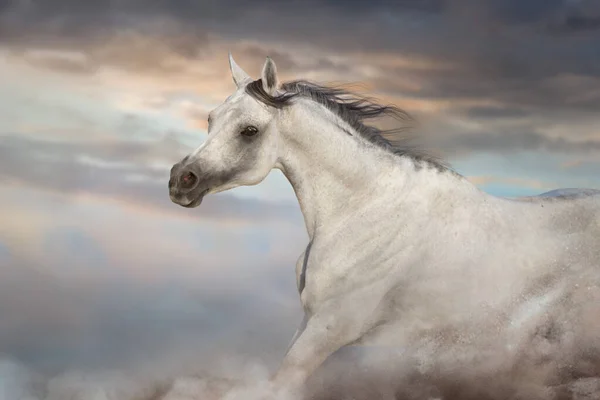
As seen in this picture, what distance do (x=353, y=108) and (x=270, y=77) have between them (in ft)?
2.33

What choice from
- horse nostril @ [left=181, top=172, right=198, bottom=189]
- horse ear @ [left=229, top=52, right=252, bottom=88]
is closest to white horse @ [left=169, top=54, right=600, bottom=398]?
horse nostril @ [left=181, top=172, right=198, bottom=189]

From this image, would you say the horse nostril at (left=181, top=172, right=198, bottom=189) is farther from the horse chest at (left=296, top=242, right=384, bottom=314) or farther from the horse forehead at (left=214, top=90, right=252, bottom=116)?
the horse chest at (left=296, top=242, right=384, bottom=314)

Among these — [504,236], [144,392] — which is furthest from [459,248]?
[144,392]

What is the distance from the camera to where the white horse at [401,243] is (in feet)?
19.4

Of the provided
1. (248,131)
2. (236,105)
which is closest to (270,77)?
(236,105)

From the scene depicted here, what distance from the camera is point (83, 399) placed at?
685 cm

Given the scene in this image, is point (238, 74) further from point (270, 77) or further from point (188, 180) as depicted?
point (188, 180)

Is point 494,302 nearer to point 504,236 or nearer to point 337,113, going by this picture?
point 504,236

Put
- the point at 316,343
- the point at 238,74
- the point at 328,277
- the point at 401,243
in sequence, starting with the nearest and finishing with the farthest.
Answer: the point at 316,343, the point at 328,277, the point at 401,243, the point at 238,74

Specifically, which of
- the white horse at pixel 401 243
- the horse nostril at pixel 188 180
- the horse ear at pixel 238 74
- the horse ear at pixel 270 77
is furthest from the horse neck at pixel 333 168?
the horse nostril at pixel 188 180

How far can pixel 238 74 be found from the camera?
6.50 m

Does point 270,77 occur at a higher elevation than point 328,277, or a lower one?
higher

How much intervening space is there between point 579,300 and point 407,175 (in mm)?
1504

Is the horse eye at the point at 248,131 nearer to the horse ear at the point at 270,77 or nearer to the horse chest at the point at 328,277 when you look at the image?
the horse ear at the point at 270,77
